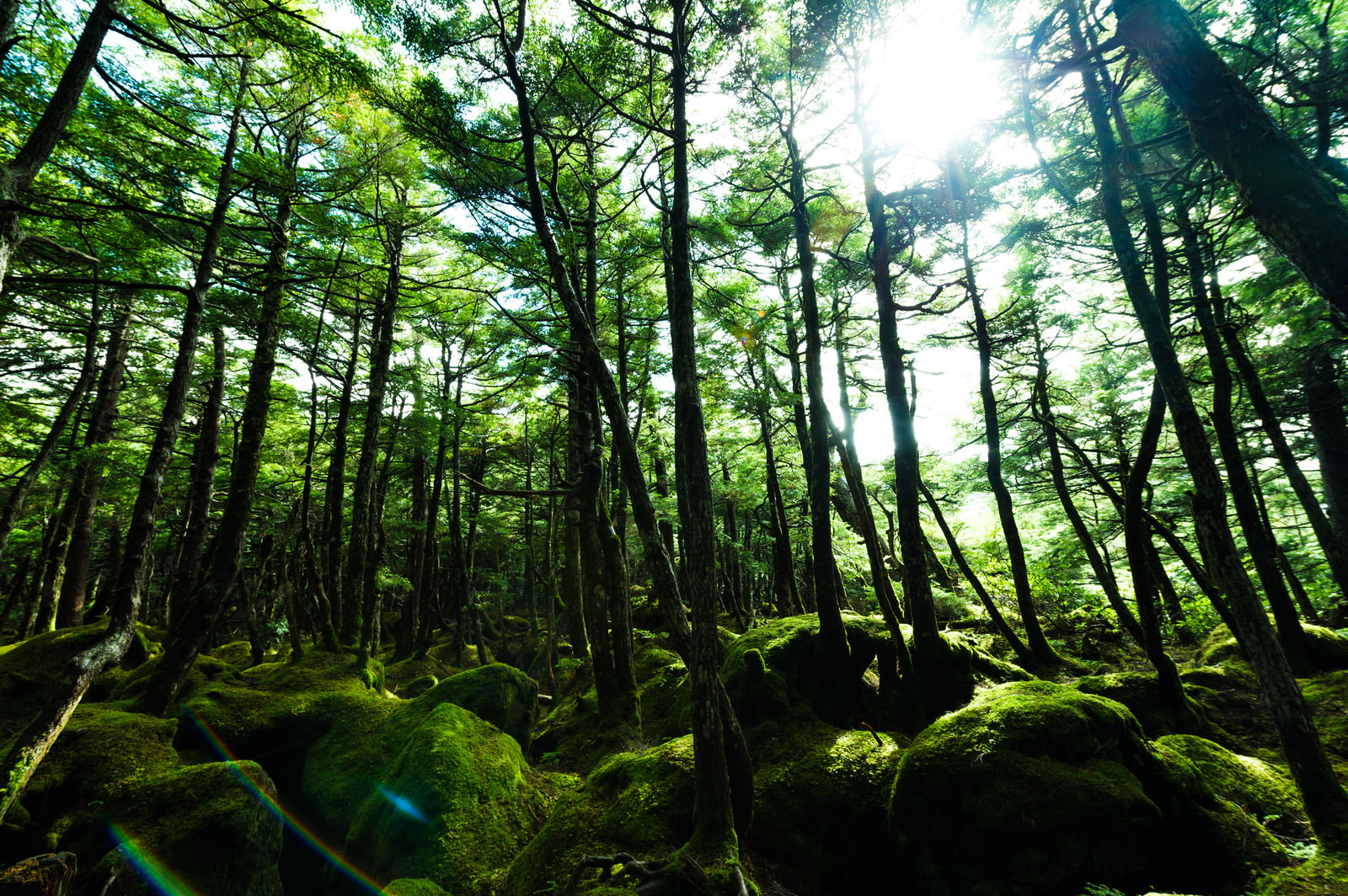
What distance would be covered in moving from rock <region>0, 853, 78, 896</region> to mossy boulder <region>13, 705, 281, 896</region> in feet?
1.05

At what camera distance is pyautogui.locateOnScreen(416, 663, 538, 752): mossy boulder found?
7152 millimetres

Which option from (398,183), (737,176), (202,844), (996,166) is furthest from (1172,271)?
(398,183)

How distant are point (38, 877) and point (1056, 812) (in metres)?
6.99

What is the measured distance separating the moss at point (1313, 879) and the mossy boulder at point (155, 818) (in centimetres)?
773

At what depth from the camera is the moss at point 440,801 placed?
14.8 feet

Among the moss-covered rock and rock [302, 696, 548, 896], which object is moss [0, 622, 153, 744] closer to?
rock [302, 696, 548, 896]

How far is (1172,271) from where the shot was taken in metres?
9.32

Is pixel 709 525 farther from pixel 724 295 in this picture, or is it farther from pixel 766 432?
pixel 766 432

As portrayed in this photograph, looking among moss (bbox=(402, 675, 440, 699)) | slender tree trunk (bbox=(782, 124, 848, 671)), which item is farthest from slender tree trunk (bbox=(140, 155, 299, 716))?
slender tree trunk (bbox=(782, 124, 848, 671))

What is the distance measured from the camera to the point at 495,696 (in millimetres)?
7469

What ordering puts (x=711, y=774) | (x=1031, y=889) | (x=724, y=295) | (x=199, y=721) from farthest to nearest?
(x=724, y=295), (x=199, y=721), (x=711, y=774), (x=1031, y=889)

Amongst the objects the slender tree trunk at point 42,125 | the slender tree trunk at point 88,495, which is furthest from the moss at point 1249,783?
the slender tree trunk at point 88,495

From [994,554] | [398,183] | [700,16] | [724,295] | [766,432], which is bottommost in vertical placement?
[994,554]

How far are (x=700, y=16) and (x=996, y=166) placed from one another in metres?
5.10
